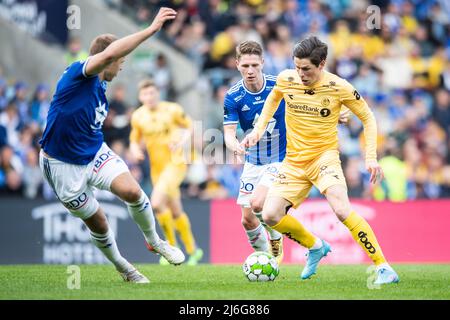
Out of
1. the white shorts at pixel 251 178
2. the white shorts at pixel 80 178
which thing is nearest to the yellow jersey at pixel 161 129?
the white shorts at pixel 251 178

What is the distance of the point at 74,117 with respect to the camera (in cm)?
862

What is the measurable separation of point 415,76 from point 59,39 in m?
7.50

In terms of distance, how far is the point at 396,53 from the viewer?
63.7 feet

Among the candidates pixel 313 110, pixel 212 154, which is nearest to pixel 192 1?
pixel 212 154

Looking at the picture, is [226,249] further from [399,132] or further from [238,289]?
[238,289]

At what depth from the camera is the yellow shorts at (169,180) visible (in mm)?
14203

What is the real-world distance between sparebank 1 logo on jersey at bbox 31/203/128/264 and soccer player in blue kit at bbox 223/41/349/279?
4.57 meters

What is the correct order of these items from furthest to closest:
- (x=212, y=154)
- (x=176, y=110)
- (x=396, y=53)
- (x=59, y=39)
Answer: (x=396, y=53)
(x=59, y=39)
(x=212, y=154)
(x=176, y=110)

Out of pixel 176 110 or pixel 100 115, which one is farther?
pixel 176 110

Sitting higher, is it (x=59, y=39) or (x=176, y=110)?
(x=59, y=39)

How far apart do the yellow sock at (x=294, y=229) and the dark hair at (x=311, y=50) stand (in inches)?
64.1

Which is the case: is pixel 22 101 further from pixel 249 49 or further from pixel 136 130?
pixel 249 49

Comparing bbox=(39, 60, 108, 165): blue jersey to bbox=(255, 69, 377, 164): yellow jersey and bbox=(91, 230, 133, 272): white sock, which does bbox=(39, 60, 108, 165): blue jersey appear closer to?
bbox=(91, 230, 133, 272): white sock

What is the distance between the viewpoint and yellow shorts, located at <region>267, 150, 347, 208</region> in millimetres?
8922
